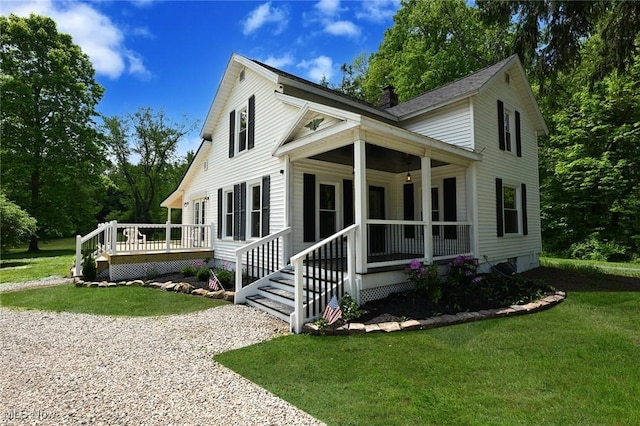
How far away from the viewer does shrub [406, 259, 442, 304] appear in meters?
6.38

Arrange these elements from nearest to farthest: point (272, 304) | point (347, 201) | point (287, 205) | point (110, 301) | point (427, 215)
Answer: point (272, 304) < point (427, 215) < point (110, 301) < point (287, 205) < point (347, 201)

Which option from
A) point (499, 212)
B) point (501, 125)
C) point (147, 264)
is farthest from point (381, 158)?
point (147, 264)

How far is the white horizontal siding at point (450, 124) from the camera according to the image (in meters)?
8.95

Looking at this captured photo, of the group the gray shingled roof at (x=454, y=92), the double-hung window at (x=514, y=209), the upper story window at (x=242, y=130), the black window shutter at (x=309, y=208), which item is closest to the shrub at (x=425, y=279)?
the black window shutter at (x=309, y=208)

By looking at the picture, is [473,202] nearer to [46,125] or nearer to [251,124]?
[251,124]

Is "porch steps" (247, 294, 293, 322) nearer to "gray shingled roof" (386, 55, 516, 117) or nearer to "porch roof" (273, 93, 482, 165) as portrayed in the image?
"porch roof" (273, 93, 482, 165)

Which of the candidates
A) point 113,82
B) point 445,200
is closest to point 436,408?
point 445,200

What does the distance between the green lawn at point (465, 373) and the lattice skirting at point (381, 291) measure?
1.15 metres

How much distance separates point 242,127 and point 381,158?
4823 millimetres

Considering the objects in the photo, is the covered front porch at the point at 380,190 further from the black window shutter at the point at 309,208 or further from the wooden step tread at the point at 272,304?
the wooden step tread at the point at 272,304

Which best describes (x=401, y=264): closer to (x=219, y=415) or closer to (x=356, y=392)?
(x=356, y=392)

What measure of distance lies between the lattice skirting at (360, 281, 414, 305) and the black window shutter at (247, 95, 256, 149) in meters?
6.09

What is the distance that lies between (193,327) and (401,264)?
13.5 feet

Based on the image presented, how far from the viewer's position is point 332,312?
5.38 m
